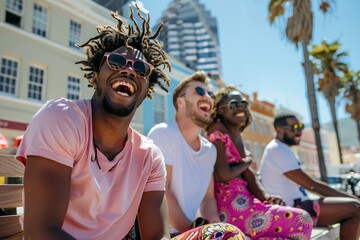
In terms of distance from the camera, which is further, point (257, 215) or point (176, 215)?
point (257, 215)

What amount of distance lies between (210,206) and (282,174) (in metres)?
1.06

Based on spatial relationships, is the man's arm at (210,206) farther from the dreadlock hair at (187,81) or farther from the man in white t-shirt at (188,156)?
the dreadlock hair at (187,81)

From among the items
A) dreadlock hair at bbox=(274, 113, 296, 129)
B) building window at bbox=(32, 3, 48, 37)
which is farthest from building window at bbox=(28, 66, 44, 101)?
dreadlock hair at bbox=(274, 113, 296, 129)

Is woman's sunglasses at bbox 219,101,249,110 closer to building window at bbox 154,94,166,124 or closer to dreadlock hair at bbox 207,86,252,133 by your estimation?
dreadlock hair at bbox 207,86,252,133

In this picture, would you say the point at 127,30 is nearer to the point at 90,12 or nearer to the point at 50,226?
the point at 50,226

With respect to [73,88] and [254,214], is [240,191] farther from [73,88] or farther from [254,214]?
[73,88]

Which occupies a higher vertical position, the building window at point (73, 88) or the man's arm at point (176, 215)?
the building window at point (73, 88)

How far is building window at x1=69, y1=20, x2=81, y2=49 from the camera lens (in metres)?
13.7

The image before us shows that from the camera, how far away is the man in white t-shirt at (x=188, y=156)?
2199mm

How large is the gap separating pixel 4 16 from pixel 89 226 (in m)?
12.5

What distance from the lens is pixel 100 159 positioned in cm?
138

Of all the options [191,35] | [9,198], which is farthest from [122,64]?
[191,35]

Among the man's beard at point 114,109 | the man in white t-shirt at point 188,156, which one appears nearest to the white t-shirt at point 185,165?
the man in white t-shirt at point 188,156

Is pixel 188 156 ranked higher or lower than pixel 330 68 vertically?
lower
